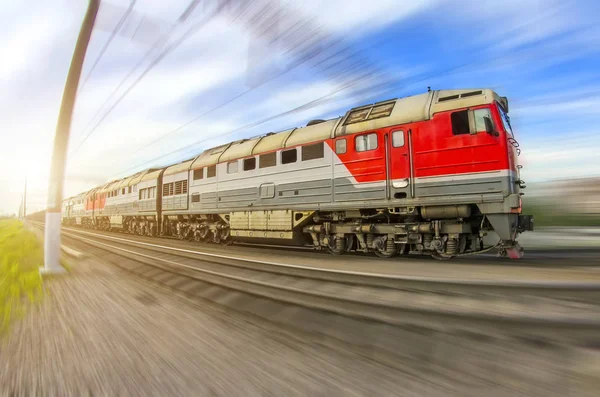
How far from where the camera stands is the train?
6.98 meters

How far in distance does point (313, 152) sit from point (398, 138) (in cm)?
257

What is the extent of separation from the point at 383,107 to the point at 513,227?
4234 millimetres

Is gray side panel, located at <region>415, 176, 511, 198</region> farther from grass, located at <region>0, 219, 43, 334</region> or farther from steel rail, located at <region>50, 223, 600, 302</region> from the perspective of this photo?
grass, located at <region>0, 219, 43, 334</region>

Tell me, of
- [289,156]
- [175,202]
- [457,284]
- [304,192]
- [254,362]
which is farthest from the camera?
[175,202]

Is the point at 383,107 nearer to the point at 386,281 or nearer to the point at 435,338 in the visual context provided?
the point at 386,281

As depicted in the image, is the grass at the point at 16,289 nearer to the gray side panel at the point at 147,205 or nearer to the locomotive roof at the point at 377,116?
the locomotive roof at the point at 377,116

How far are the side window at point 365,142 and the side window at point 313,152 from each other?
43.7 inches

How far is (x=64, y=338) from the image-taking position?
3062 millimetres

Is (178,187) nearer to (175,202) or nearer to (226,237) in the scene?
(175,202)

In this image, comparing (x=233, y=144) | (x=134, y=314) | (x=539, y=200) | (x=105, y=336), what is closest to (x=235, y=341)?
(x=105, y=336)

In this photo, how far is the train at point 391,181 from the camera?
6.98 metres

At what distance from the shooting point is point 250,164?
38.0 feet

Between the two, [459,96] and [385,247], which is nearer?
[459,96]

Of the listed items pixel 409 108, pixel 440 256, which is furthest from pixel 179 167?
pixel 440 256
